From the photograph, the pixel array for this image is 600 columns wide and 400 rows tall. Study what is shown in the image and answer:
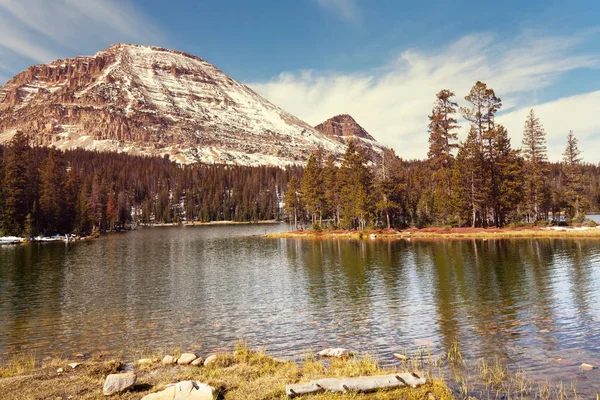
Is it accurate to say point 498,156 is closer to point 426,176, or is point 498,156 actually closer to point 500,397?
point 426,176

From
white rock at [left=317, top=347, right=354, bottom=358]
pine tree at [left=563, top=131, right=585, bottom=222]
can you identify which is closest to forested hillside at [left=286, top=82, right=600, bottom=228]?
pine tree at [left=563, top=131, right=585, bottom=222]

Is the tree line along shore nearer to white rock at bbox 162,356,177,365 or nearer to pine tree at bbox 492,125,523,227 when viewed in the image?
pine tree at bbox 492,125,523,227

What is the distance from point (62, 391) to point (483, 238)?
64976mm

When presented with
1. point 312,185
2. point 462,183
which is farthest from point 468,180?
point 312,185

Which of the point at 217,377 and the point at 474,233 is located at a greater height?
the point at 474,233

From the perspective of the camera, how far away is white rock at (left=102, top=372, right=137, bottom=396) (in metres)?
10.9

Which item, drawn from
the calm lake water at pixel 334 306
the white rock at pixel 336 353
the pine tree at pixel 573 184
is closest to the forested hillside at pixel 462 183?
the pine tree at pixel 573 184

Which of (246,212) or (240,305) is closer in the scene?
(240,305)

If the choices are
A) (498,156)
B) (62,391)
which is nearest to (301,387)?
(62,391)

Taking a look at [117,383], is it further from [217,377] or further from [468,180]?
[468,180]

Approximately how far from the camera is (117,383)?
36.2 ft

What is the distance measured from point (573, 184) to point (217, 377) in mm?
89889

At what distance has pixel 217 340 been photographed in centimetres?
1848

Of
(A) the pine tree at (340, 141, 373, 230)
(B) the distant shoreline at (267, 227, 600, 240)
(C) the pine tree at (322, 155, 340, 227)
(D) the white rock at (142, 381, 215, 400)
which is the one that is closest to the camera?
(D) the white rock at (142, 381, 215, 400)
